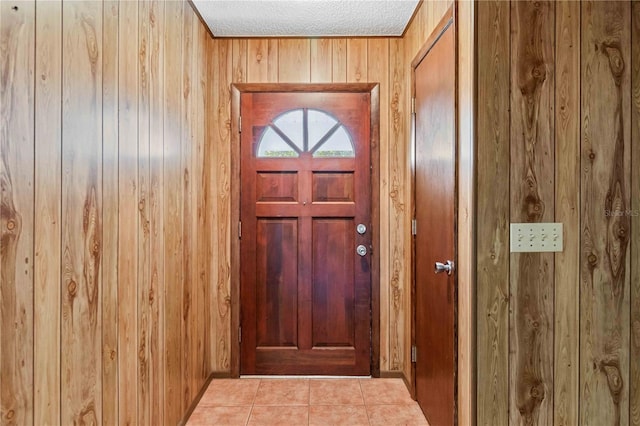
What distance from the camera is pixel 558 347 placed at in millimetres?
1512

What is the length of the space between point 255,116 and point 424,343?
6.18 ft

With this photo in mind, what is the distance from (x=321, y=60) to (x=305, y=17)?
1.19 ft

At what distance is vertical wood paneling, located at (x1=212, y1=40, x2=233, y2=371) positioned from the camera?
2904 millimetres

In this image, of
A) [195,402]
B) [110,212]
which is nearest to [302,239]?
[195,402]

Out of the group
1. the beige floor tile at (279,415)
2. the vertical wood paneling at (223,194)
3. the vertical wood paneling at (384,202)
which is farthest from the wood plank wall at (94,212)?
the vertical wood paneling at (384,202)

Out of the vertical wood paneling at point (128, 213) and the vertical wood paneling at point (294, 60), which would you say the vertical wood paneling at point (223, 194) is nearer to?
the vertical wood paneling at point (294, 60)

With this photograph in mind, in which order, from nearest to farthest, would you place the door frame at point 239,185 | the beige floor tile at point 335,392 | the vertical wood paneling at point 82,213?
the vertical wood paneling at point 82,213
the beige floor tile at point 335,392
the door frame at point 239,185

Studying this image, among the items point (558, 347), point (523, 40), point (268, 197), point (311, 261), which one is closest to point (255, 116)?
point (268, 197)

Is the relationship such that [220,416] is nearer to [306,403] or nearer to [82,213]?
[306,403]

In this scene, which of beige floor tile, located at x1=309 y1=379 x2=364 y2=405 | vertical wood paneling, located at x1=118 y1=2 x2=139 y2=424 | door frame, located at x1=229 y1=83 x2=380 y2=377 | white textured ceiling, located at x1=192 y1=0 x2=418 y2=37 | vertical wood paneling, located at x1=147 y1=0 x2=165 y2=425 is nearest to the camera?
vertical wood paneling, located at x1=118 y1=2 x2=139 y2=424

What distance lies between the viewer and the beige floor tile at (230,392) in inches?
101

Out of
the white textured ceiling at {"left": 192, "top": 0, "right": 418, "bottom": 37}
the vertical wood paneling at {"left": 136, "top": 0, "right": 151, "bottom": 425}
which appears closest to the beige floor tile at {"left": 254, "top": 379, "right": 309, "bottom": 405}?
the vertical wood paneling at {"left": 136, "top": 0, "right": 151, "bottom": 425}

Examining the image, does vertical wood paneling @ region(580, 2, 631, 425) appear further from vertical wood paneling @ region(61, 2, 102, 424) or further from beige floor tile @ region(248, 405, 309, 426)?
vertical wood paneling @ region(61, 2, 102, 424)

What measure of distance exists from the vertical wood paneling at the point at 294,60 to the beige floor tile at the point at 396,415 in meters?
2.22
